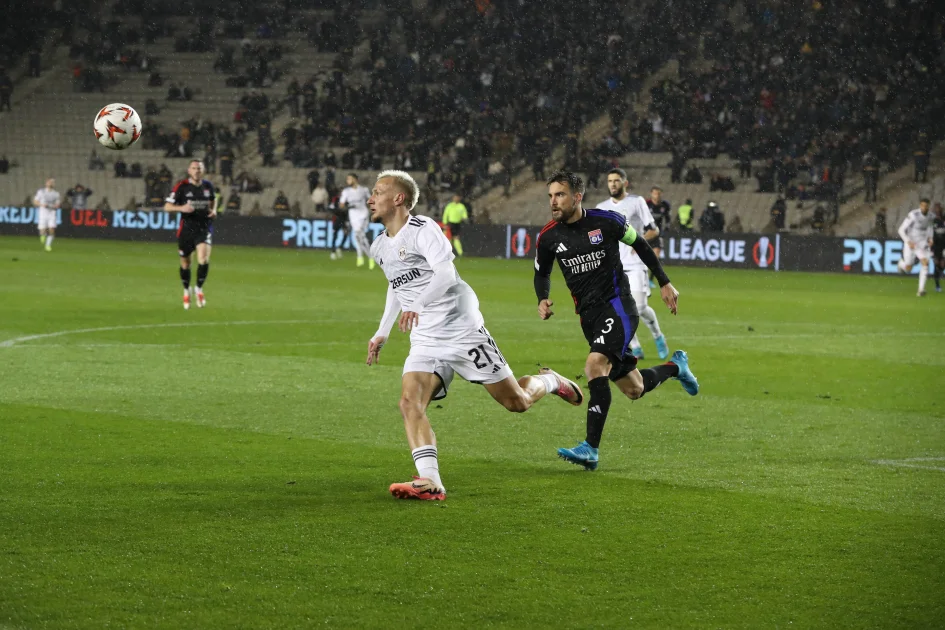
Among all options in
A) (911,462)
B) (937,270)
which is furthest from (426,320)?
(937,270)

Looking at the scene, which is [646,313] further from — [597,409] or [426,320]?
[426,320]

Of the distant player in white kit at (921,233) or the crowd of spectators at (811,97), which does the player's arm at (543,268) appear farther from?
the crowd of spectators at (811,97)

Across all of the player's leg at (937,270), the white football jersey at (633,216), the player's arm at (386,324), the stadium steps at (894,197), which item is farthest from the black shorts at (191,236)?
the stadium steps at (894,197)

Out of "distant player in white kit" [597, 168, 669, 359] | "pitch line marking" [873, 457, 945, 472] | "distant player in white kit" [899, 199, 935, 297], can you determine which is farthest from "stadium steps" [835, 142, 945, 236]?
"pitch line marking" [873, 457, 945, 472]

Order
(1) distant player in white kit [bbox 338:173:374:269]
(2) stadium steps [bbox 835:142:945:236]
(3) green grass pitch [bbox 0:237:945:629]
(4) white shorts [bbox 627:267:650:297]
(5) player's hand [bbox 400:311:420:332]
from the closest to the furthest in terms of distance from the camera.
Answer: (3) green grass pitch [bbox 0:237:945:629]
(5) player's hand [bbox 400:311:420:332]
(4) white shorts [bbox 627:267:650:297]
(1) distant player in white kit [bbox 338:173:374:269]
(2) stadium steps [bbox 835:142:945:236]

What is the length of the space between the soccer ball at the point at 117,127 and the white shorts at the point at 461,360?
9.53 meters

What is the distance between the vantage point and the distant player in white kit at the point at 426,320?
778cm

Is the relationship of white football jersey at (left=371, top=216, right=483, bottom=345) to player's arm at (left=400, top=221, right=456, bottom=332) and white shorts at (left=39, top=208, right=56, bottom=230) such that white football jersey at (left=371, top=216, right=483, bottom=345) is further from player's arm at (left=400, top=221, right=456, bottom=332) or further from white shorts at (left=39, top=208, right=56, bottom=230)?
white shorts at (left=39, top=208, right=56, bottom=230)

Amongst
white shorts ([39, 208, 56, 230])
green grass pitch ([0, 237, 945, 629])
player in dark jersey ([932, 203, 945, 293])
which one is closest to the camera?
green grass pitch ([0, 237, 945, 629])

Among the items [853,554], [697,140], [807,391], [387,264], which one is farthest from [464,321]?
[697,140]

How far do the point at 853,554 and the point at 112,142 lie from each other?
40.1 ft

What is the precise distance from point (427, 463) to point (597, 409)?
1.65 meters

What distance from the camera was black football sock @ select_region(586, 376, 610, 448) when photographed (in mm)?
8844

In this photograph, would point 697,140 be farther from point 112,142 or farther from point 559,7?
point 112,142
